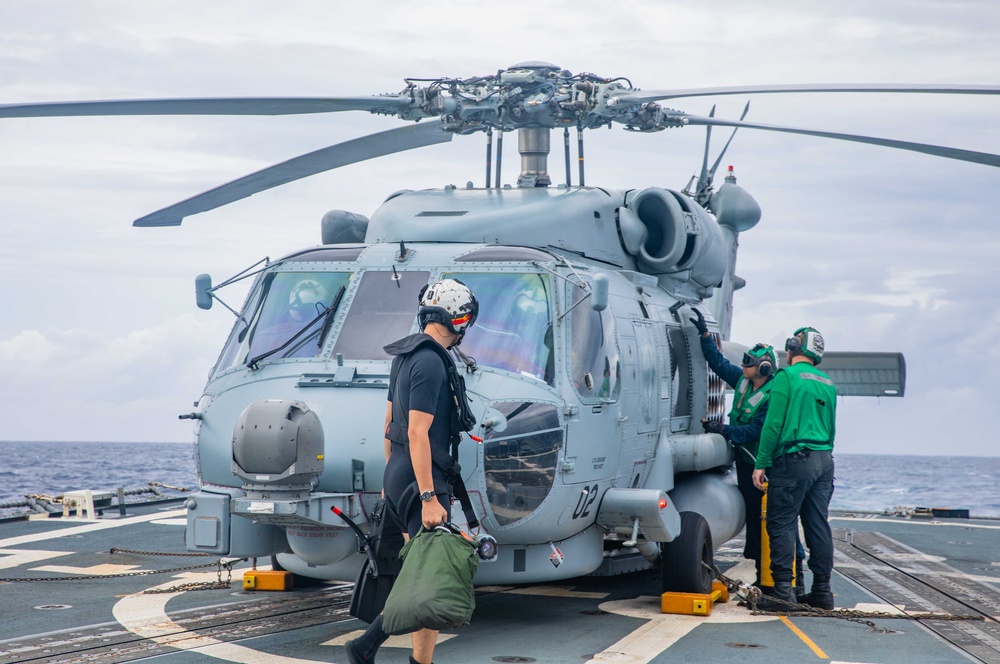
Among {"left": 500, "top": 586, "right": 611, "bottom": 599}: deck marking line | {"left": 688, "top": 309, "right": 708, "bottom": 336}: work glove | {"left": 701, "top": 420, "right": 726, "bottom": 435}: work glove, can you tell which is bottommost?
{"left": 500, "top": 586, "right": 611, "bottom": 599}: deck marking line

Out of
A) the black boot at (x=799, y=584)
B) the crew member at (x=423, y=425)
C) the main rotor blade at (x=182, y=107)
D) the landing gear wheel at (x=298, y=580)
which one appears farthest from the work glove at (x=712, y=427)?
the crew member at (x=423, y=425)

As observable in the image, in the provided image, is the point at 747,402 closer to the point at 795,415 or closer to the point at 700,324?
the point at 700,324

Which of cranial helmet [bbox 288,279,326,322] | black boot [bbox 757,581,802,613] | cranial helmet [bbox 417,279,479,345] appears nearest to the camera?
cranial helmet [bbox 417,279,479,345]

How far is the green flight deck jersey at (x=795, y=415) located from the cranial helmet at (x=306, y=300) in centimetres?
344

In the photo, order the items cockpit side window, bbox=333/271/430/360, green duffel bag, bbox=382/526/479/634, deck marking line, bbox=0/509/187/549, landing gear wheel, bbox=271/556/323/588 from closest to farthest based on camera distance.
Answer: green duffel bag, bbox=382/526/479/634
cockpit side window, bbox=333/271/430/360
landing gear wheel, bbox=271/556/323/588
deck marking line, bbox=0/509/187/549

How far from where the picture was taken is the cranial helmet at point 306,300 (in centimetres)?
738

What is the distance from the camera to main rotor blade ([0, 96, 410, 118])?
6.79m

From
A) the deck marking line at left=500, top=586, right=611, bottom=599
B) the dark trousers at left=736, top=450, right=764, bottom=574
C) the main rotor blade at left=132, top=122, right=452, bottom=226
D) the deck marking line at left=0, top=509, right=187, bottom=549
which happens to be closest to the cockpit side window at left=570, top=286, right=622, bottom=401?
the deck marking line at left=500, top=586, right=611, bottom=599

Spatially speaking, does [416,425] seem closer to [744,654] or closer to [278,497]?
[278,497]

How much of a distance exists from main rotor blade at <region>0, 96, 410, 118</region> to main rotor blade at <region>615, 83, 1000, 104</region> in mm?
2225

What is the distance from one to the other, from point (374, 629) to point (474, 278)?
280 cm

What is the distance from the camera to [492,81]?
8.72 m

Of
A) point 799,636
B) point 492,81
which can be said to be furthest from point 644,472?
point 492,81

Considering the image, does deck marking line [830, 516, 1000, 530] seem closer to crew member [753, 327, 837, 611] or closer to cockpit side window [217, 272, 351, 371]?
crew member [753, 327, 837, 611]
